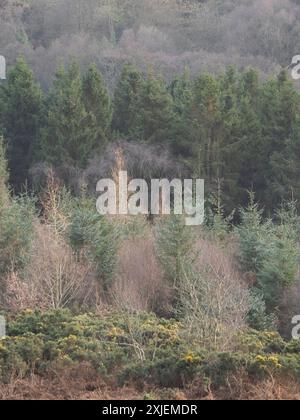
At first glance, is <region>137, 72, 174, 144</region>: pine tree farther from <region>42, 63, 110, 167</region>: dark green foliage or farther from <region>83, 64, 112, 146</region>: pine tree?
<region>42, 63, 110, 167</region>: dark green foliage

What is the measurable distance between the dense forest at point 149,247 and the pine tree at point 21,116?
0.25ft

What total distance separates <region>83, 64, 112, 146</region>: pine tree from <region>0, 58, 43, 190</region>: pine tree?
2.68m

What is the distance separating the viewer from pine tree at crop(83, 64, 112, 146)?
129 feet

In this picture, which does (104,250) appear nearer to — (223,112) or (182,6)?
(223,112)

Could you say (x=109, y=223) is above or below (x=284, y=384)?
above

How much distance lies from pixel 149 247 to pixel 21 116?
1988 cm

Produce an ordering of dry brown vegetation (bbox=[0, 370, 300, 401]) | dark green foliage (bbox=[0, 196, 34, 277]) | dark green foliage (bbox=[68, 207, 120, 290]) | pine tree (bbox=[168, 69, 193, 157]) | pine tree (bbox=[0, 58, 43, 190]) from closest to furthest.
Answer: dry brown vegetation (bbox=[0, 370, 300, 401]) < dark green foliage (bbox=[68, 207, 120, 290]) < dark green foliage (bbox=[0, 196, 34, 277]) < pine tree (bbox=[168, 69, 193, 157]) < pine tree (bbox=[0, 58, 43, 190])

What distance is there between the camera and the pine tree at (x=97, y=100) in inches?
1553

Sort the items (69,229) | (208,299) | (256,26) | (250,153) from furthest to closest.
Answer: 1. (256,26)
2. (250,153)
3. (69,229)
4. (208,299)

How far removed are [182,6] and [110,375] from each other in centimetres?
7141

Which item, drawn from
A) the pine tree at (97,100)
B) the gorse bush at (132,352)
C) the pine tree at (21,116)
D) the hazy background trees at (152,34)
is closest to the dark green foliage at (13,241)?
the gorse bush at (132,352)

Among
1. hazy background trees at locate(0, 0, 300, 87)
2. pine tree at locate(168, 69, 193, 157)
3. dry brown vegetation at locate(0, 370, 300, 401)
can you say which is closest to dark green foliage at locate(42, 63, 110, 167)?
pine tree at locate(168, 69, 193, 157)

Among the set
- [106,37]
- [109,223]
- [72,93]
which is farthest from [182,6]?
[109,223]

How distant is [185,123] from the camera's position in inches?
1501
